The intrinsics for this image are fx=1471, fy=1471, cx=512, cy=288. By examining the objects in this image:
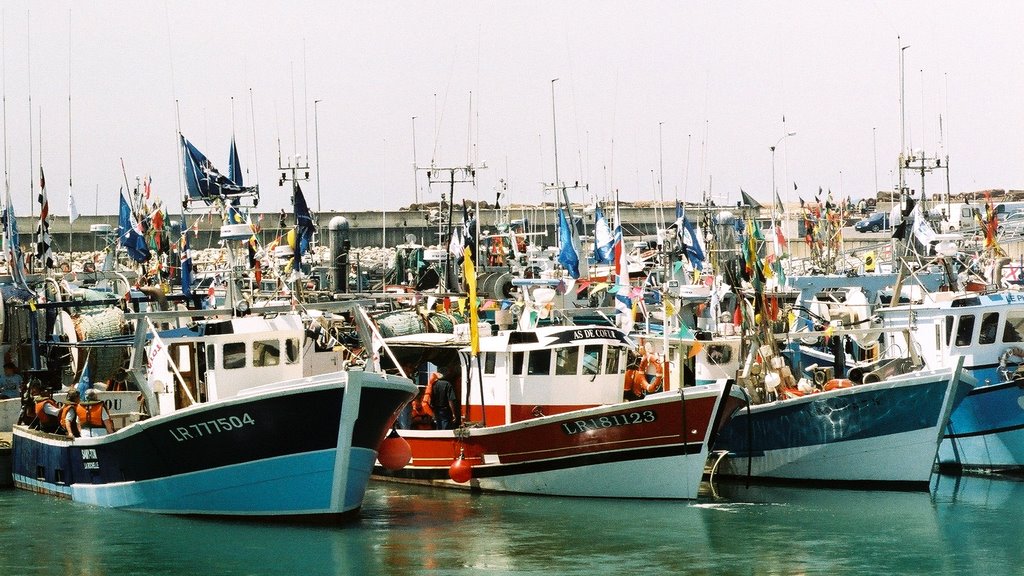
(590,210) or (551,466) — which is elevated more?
(590,210)

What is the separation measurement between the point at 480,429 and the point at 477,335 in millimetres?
1696

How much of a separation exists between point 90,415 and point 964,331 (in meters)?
15.2

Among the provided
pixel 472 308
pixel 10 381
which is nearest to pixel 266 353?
pixel 472 308

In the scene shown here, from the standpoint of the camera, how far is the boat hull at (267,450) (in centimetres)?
2023

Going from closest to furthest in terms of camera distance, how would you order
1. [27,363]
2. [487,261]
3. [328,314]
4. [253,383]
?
[253,383] < [27,363] < [328,314] < [487,261]

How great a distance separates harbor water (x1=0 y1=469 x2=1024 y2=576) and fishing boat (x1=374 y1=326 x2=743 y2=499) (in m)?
0.42

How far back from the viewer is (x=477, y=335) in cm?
2348

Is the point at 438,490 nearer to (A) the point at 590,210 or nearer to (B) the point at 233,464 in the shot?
(B) the point at 233,464

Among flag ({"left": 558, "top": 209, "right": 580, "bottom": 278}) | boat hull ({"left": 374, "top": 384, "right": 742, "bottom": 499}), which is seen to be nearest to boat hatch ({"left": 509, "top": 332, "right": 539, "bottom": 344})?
boat hull ({"left": 374, "top": 384, "right": 742, "bottom": 499})

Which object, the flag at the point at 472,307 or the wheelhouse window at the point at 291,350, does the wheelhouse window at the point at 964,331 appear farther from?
the wheelhouse window at the point at 291,350

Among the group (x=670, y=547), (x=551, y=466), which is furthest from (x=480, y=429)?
(x=670, y=547)

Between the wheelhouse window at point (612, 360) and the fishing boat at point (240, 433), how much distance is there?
4254 millimetres

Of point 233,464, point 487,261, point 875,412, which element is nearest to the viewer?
point 233,464

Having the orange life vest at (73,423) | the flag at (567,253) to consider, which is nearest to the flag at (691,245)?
the flag at (567,253)
